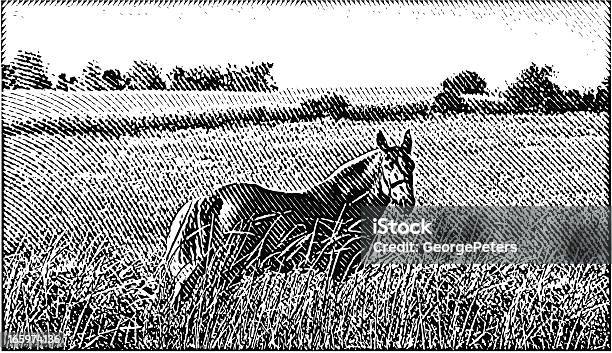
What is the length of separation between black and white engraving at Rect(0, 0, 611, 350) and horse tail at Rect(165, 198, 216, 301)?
0.01m

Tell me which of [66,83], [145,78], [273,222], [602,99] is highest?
[602,99]

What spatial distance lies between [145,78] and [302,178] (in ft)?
3.43

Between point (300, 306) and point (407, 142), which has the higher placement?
point (407, 142)

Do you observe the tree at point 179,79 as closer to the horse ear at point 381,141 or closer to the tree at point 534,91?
the horse ear at point 381,141

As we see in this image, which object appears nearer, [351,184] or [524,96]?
[351,184]

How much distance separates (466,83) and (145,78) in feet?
5.90

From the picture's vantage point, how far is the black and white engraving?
4.00m

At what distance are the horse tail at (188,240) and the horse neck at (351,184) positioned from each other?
0.59 metres

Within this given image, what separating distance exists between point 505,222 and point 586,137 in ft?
2.21

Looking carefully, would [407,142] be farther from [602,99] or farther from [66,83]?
[66,83]

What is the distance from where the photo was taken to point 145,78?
412 centimetres

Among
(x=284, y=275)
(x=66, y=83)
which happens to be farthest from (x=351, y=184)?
(x=66, y=83)

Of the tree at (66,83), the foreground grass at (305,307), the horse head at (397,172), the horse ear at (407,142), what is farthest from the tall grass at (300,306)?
the tree at (66,83)

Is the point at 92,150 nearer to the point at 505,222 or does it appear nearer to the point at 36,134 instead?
the point at 36,134
